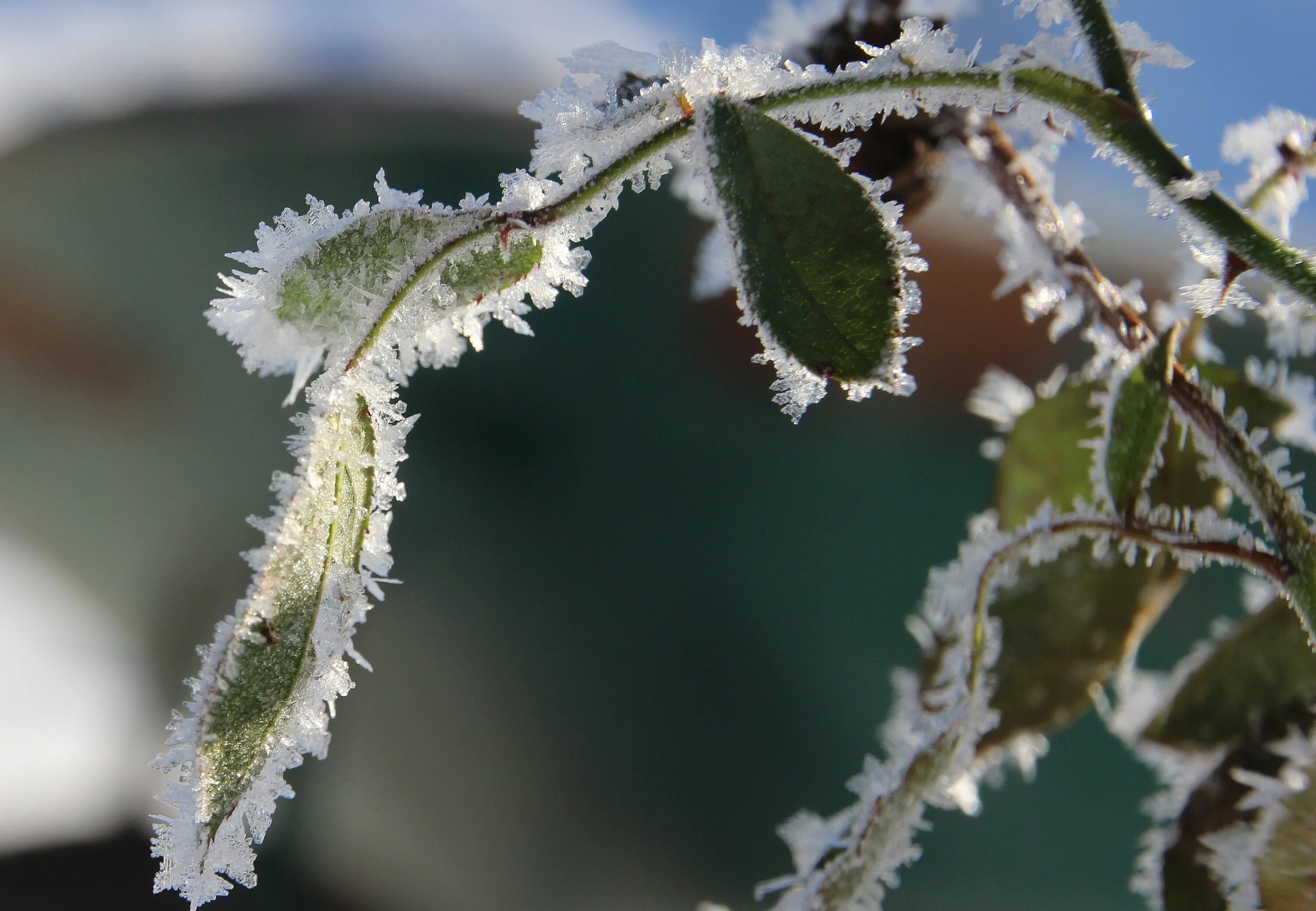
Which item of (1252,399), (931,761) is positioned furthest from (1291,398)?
(931,761)

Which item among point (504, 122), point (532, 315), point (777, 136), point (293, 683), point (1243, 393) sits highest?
point (504, 122)

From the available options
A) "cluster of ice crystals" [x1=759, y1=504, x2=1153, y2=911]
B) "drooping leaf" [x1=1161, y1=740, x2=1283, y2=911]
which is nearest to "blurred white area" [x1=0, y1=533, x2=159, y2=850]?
"cluster of ice crystals" [x1=759, y1=504, x2=1153, y2=911]

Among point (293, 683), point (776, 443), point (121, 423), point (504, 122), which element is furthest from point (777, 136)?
point (121, 423)

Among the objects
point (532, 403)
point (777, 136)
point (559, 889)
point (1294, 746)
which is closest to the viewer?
point (777, 136)

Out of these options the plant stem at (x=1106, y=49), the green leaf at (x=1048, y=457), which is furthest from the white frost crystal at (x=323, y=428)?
the green leaf at (x=1048, y=457)

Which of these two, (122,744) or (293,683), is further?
(122,744)

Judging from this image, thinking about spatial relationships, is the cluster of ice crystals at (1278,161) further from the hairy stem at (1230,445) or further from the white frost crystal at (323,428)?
the white frost crystal at (323,428)

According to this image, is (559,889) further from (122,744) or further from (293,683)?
(293,683)

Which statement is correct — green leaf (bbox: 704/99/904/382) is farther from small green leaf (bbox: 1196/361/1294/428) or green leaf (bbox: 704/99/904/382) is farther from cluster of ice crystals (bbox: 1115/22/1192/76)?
small green leaf (bbox: 1196/361/1294/428)
